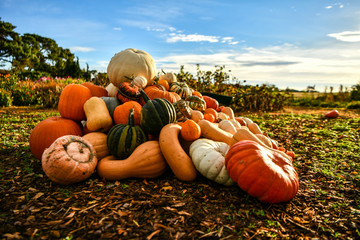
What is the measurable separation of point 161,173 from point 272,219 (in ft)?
4.71

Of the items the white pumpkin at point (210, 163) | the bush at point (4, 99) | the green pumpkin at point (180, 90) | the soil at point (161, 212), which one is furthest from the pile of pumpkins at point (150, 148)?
the bush at point (4, 99)

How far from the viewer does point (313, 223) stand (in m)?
2.41

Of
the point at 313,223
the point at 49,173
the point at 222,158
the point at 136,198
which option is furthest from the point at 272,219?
the point at 49,173

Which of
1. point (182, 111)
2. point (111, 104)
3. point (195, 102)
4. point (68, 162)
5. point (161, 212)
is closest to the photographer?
Answer: point (161, 212)

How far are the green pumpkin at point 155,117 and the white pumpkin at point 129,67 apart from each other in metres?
1.29

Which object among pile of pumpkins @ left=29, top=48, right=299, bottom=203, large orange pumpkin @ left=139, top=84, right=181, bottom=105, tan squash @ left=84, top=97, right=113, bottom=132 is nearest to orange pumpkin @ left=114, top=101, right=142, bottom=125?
pile of pumpkins @ left=29, top=48, right=299, bottom=203

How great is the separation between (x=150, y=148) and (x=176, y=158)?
0.39m

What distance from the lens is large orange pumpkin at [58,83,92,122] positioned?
157 inches

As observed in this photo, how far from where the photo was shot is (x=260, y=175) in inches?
98.8

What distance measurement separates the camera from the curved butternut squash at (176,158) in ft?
9.77

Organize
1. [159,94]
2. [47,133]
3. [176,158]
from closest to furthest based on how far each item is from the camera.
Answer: [176,158], [47,133], [159,94]

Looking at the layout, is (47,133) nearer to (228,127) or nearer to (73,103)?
(73,103)

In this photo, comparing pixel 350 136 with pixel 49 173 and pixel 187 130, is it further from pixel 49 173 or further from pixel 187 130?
pixel 49 173

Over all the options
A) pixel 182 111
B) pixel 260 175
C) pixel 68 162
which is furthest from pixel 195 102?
pixel 68 162
